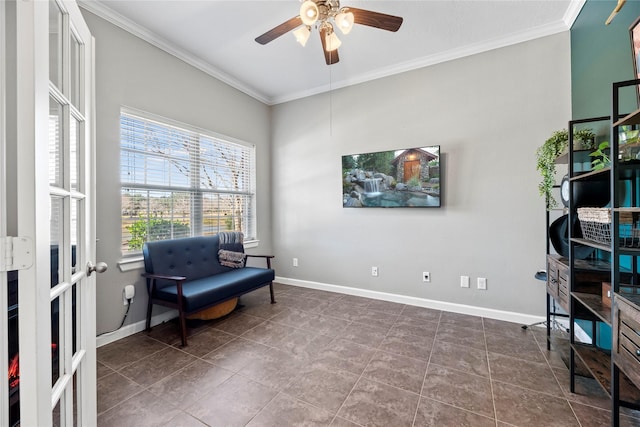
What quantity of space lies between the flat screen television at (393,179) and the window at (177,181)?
1539mm

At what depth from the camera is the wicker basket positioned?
1.28 m

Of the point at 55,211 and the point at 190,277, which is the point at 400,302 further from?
the point at 55,211

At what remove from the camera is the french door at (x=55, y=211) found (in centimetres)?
78

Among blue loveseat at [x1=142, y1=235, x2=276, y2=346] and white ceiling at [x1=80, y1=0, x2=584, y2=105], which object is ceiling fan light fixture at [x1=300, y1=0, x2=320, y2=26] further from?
blue loveseat at [x1=142, y1=235, x2=276, y2=346]

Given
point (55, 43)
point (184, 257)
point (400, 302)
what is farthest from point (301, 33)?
point (400, 302)

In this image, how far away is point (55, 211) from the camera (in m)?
1.06

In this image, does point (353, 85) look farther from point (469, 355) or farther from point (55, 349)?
point (55, 349)

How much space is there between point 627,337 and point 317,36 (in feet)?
10.1

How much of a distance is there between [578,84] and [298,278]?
379 centimetres

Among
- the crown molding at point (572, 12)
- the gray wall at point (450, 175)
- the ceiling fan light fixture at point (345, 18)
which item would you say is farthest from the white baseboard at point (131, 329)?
the crown molding at point (572, 12)

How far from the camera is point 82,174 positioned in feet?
4.25

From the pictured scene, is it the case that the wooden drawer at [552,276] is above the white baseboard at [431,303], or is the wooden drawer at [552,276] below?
above

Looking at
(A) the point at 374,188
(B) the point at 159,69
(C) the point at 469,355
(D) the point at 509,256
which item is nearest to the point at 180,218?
(B) the point at 159,69

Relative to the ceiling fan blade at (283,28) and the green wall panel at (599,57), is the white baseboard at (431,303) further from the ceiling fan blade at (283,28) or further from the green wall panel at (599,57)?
the ceiling fan blade at (283,28)
